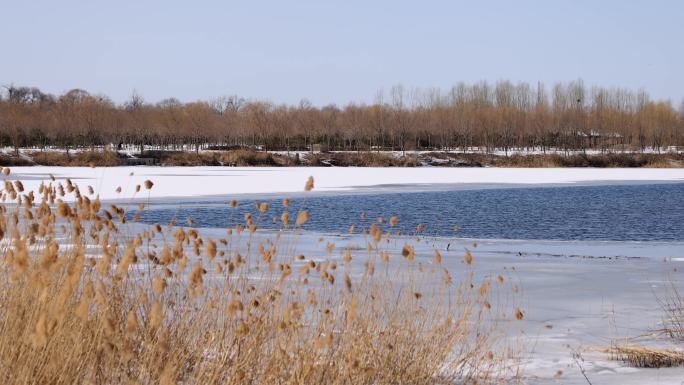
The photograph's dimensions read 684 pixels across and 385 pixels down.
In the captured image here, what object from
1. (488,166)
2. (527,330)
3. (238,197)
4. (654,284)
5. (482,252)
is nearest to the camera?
(527,330)

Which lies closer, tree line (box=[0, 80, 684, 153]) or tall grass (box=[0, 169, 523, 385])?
tall grass (box=[0, 169, 523, 385])

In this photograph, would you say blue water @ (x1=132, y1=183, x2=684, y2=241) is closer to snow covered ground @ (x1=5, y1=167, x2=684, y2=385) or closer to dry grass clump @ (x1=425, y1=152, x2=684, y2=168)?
snow covered ground @ (x1=5, y1=167, x2=684, y2=385)

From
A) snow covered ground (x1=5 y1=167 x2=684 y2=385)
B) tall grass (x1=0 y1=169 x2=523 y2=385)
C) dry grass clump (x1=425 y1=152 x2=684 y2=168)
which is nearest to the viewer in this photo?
tall grass (x1=0 y1=169 x2=523 y2=385)

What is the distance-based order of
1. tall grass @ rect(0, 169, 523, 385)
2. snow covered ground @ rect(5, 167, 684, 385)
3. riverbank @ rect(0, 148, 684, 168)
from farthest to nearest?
riverbank @ rect(0, 148, 684, 168) → snow covered ground @ rect(5, 167, 684, 385) → tall grass @ rect(0, 169, 523, 385)

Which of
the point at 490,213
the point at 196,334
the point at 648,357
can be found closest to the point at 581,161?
the point at 490,213

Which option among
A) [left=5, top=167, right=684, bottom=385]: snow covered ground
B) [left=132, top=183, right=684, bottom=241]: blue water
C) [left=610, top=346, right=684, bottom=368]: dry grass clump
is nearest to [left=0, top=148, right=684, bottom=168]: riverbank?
[left=132, top=183, right=684, bottom=241]: blue water

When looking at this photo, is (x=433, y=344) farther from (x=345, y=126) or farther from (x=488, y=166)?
(x=345, y=126)

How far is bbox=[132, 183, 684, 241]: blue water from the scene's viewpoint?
1798 cm

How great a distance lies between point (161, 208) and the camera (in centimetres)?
2156

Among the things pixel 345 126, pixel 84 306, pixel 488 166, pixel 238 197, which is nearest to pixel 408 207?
pixel 238 197

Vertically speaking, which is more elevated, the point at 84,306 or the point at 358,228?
the point at 84,306

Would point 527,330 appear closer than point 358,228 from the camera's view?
Yes

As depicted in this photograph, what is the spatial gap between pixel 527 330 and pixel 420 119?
Result: 8452 cm

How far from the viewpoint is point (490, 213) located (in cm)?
2252
